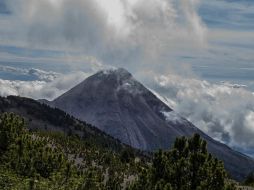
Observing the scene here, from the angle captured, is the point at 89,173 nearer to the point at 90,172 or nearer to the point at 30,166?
the point at 90,172

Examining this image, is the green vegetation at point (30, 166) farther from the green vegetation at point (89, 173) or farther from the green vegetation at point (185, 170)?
the green vegetation at point (185, 170)

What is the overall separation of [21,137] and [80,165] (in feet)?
68.7

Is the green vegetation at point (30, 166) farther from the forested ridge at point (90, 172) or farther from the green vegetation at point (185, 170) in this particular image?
the green vegetation at point (185, 170)

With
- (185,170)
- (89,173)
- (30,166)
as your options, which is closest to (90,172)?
(89,173)

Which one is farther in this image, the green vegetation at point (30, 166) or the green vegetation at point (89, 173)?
the green vegetation at point (30, 166)

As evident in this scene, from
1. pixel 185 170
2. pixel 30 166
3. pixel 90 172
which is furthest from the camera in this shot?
pixel 90 172

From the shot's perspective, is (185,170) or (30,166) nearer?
(185,170)

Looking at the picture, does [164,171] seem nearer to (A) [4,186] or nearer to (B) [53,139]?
(A) [4,186]

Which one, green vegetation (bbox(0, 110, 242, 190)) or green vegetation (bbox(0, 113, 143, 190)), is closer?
green vegetation (bbox(0, 110, 242, 190))

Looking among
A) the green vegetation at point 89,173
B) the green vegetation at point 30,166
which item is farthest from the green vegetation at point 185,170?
the green vegetation at point 30,166

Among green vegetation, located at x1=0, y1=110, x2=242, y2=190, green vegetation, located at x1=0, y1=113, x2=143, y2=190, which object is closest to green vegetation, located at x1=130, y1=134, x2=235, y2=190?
green vegetation, located at x1=0, y1=110, x2=242, y2=190

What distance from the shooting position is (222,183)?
52625mm

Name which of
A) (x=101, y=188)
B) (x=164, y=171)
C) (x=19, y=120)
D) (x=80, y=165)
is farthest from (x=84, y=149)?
(x=164, y=171)

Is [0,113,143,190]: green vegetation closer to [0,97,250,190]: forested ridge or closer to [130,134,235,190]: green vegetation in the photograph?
[0,97,250,190]: forested ridge
